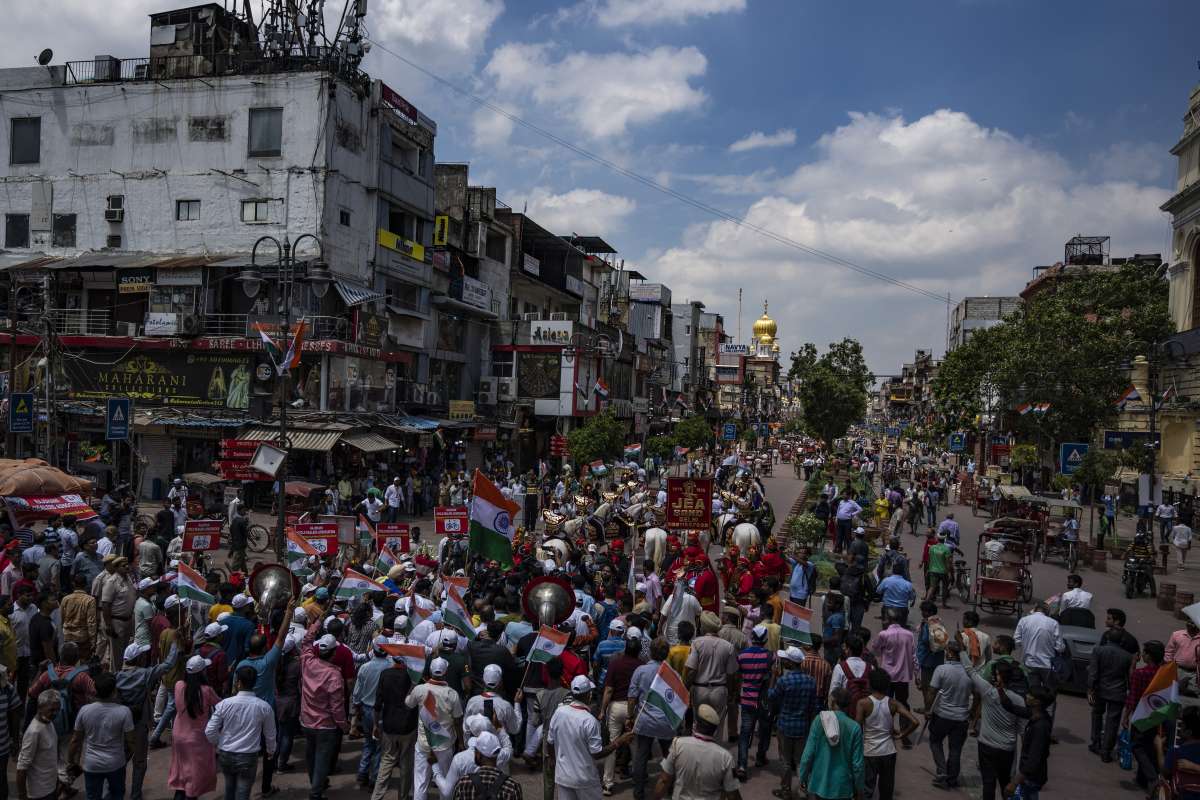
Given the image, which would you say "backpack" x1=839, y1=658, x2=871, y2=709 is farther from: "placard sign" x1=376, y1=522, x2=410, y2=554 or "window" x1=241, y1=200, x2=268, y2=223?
"window" x1=241, y1=200, x2=268, y2=223

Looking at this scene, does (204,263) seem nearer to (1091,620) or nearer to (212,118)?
(212,118)

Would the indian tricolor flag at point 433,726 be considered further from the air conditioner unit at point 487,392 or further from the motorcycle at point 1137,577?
the air conditioner unit at point 487,392

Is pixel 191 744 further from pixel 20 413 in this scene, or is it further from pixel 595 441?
pixel 595 441

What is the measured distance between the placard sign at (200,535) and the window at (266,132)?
23275 mm

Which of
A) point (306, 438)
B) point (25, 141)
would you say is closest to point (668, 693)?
point (306, 438)

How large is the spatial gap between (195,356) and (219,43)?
13760 millimetres

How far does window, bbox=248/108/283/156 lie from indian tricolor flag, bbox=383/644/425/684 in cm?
3063

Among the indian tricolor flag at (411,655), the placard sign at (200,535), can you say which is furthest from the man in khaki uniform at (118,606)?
the indian tricolor flag at (411,655)

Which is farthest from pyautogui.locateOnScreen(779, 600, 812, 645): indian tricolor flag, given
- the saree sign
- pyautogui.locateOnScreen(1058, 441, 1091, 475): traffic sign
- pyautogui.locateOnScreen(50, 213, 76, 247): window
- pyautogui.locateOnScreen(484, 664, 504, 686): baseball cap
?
pyautogui.locateOnScreen(50, 213, 76, 247): window

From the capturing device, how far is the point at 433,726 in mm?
7785

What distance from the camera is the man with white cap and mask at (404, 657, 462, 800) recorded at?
7770 millimetres

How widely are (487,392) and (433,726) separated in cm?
3863

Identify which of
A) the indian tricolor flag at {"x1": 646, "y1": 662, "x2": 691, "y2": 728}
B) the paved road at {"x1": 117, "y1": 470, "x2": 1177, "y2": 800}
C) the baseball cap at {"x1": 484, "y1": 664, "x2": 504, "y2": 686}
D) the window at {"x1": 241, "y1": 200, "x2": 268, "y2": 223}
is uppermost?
the window at {"x1": 241, "y1": 200, "x2": 268, "y2": 223}

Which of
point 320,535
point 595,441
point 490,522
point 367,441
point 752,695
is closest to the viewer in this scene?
point 752,695
